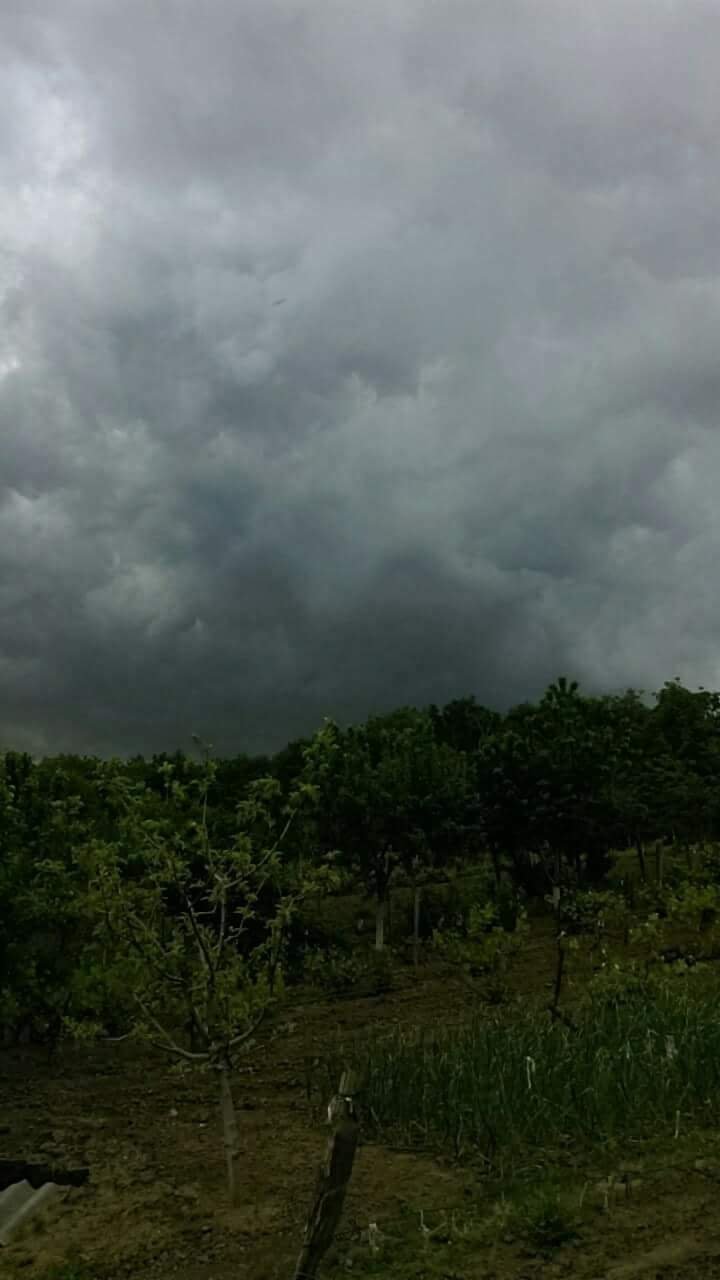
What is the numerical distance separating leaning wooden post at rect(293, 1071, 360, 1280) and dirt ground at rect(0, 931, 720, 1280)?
444 millimetres

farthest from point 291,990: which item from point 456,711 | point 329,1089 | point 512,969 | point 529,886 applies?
point 456,711

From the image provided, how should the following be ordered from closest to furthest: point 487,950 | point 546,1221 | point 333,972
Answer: point 546,1221
point 487,950
point 333,972

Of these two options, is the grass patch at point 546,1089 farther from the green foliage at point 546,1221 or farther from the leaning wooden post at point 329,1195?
the leaning wooden post at point 329,1195

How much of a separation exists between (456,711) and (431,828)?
109 feet

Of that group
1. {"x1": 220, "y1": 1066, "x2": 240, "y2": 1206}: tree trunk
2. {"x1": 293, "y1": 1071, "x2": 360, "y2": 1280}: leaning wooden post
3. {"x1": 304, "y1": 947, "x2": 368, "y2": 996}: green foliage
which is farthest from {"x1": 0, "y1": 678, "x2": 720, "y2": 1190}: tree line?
{"x1": 293, "y1": 1071, "x2": 360, "y2": 1280}: leaning wooden post

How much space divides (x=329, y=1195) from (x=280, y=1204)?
7.85ft

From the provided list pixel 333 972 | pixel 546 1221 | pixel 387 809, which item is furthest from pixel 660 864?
pixel 546 1221

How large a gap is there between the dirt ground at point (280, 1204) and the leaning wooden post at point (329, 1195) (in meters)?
0.44

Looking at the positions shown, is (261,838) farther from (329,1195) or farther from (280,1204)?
(329,1195)

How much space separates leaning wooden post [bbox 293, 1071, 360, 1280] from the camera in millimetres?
5852

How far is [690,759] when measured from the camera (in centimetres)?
3092

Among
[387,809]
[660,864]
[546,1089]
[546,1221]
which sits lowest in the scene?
[546,1221]

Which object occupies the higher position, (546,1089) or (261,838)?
(261,838)

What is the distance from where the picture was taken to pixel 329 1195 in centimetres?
587
